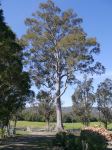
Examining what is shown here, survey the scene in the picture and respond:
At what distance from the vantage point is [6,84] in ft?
87.5

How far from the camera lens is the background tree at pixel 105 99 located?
267 ft

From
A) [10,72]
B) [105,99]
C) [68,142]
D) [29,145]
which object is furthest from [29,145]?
[105,99]

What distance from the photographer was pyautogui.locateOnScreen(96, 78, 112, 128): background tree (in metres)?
81.4

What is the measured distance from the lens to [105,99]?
274ft

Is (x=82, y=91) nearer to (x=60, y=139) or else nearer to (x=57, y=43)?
(x=57, y=43)

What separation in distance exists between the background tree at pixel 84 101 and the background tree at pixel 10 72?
167 feet

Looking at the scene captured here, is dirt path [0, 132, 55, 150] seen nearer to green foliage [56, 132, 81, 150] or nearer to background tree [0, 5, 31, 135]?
green foliage [56, 132, 81, 150]

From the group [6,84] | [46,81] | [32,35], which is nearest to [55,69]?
[46,81]

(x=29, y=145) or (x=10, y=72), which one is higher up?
(x=10, y=72)

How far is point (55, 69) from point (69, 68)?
3.19 metres

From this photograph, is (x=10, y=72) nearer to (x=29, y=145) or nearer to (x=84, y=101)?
(x=29, y=145)

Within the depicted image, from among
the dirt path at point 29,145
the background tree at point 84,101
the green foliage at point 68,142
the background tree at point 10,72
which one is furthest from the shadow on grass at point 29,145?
the background tree at point 84,101

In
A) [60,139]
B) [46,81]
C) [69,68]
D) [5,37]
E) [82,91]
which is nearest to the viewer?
[5,37]

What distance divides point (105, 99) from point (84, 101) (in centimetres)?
444
